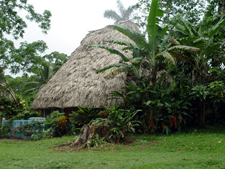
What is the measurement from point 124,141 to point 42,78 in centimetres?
1472

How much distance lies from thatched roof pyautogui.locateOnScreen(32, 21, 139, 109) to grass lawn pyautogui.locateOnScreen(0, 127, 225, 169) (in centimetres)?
217

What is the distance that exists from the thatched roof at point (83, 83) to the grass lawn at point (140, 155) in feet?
7.11

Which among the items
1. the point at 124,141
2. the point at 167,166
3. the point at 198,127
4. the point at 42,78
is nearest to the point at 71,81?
the point at 124,141

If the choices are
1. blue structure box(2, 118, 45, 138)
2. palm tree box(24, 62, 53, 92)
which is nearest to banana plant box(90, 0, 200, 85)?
blue structure box(2, 118, 45, 138)

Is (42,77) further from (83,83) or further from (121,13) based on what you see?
(83,83)

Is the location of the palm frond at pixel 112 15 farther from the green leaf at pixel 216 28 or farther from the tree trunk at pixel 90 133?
the tree trunk at pixel 90 133

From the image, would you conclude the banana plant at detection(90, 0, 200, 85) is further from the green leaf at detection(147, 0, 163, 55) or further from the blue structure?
the blue structure

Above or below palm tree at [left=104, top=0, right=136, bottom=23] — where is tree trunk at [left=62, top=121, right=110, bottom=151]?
below

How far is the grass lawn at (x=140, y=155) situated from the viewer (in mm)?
4137

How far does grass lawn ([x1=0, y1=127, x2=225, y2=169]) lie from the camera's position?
4.14 metres

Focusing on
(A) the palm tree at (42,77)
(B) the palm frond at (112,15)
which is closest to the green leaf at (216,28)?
(B) the palm frond at (112,15)

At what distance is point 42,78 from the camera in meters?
19.9

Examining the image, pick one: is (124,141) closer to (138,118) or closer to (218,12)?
(138,118)

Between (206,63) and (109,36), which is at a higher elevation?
(109,36)
